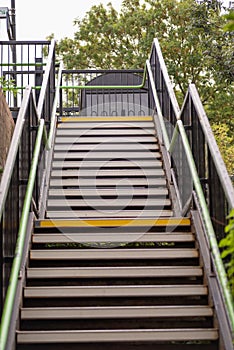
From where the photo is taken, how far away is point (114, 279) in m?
5.28

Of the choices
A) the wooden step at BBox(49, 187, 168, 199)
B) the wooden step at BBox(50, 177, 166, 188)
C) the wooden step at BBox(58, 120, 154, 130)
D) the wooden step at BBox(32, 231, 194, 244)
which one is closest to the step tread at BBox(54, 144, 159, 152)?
the wooden step at BBox(58, 120, 154, 130)

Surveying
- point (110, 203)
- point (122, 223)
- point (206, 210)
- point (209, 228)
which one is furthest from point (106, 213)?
point (209, 228)

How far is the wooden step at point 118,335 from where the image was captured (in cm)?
459

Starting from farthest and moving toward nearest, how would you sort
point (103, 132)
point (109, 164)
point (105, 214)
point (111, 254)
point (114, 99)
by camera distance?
point (114, 99) < point (103, 132) < point (109, 164) < point (105, 214) < point (111, 254)

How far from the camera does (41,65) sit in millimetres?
11414

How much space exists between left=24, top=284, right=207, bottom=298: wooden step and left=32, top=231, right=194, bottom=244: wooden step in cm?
58

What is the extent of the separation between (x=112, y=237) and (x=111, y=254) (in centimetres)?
25

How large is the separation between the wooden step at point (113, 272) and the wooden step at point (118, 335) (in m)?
0.64

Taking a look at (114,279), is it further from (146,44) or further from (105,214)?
(146,44)

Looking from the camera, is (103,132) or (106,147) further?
(103,132)

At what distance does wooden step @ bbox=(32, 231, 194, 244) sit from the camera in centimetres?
564

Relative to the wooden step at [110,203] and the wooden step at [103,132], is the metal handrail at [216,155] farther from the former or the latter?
the wooden step at [103,132]

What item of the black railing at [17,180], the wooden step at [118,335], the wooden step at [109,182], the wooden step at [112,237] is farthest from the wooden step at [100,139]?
the wooden step at [118,335]

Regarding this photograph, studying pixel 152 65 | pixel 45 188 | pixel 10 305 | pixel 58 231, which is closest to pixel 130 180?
pixel 45 188
